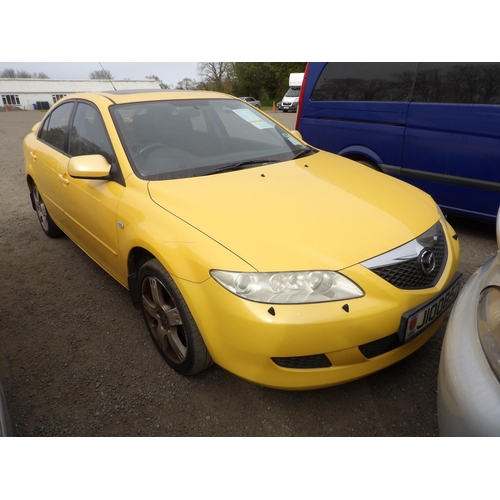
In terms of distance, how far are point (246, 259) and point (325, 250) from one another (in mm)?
357

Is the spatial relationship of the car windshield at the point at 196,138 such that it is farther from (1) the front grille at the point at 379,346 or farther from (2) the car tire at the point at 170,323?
(1) the front grille at the point at 379,346

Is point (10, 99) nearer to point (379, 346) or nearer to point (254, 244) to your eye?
point (254, 244)

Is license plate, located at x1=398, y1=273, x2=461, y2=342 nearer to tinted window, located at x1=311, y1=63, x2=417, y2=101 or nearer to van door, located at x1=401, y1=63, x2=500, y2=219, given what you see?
van door, located at x1=401, y1=63, x2=500, y2=219

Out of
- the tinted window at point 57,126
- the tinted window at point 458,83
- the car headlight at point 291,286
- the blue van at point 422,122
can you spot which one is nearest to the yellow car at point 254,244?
the car headlight at point 291,286

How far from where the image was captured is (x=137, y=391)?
6.88ft

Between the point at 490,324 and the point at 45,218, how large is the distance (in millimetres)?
4118

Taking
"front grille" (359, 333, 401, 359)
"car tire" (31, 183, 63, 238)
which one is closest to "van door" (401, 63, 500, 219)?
"front grille" (359, 333, 401, 359)

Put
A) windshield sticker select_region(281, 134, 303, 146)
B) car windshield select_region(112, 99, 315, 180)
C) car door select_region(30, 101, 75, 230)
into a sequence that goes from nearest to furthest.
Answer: car windshield select_region(112, 99, 315, 180), windshield sticker select_region(281, 134, 303, 146), car door select_region(30, 101, 75, 230)

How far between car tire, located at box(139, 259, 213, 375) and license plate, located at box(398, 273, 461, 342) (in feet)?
3.11

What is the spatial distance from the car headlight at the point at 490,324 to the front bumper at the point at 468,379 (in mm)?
16

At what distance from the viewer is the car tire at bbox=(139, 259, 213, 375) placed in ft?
6.28

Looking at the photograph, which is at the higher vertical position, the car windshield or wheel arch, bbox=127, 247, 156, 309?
the car windshield

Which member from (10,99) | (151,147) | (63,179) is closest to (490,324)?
(151,147)

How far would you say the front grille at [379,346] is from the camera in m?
1.70
